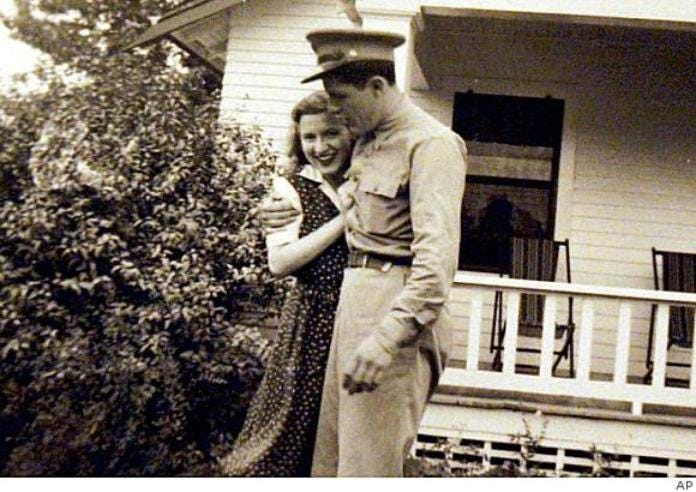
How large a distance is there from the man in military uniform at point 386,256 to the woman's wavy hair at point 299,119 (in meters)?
0.06

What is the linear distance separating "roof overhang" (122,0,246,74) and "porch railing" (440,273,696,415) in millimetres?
2328

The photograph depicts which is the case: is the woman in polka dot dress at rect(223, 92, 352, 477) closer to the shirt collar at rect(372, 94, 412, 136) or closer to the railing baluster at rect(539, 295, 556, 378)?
the shirt collar at rect(372, 94, 412, 136)

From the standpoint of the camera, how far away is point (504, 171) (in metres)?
6.60

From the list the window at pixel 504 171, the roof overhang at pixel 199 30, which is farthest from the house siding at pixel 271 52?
the window at pixel 504 171

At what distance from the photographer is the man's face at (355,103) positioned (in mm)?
2066

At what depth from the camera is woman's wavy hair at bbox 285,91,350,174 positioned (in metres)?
2.17

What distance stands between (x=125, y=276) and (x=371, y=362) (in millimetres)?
3011

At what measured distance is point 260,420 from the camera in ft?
7.42

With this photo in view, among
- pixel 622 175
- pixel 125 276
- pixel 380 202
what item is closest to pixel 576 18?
pixel 622 175

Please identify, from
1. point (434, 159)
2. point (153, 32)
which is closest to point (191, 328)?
point (153, 32)

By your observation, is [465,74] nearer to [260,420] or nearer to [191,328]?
[191,328]

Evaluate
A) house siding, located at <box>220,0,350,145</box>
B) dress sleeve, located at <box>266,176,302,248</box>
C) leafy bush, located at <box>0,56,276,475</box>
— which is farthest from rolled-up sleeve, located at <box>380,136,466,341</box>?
house siding, located at <box>220,0,350,145</box>

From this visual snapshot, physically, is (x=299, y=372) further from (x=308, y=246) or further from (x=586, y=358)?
(x=586, y=358)

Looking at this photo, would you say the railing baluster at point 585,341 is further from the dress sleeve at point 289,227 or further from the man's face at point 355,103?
the man's face at point 355,103
